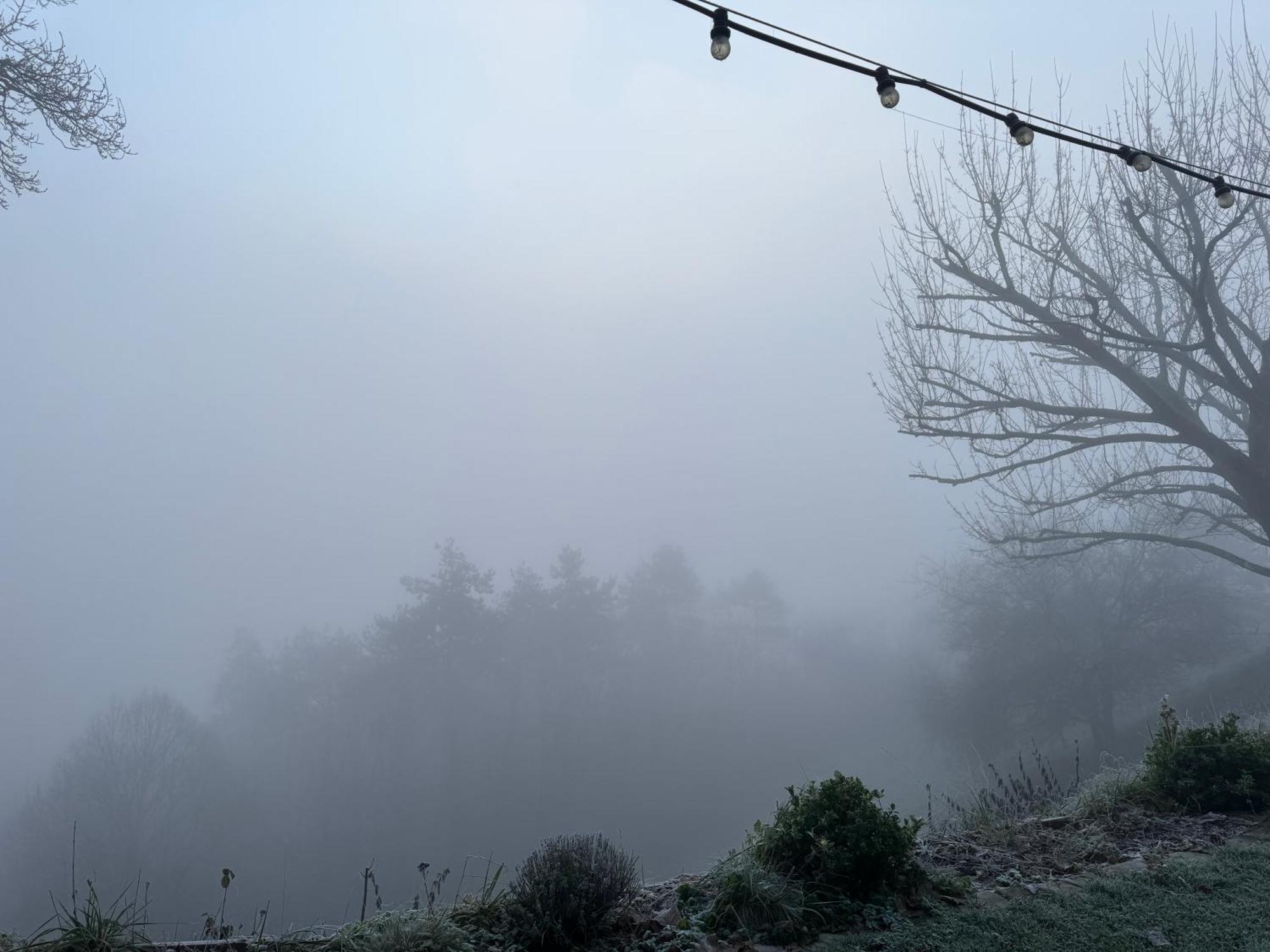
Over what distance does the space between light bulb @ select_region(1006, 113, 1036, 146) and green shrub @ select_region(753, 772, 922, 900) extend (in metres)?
3.92

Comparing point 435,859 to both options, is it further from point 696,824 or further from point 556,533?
point 556,533

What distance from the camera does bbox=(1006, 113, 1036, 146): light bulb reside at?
4.34 m

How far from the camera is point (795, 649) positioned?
148 feet

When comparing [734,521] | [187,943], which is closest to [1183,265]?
[187,943]

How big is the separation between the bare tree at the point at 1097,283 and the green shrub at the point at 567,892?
9.50 metres

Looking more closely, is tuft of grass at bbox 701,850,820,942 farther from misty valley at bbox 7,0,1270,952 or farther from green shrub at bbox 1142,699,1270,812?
green shrub at bbox 1142,699,1270,812

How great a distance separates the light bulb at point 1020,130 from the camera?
434 centimetres

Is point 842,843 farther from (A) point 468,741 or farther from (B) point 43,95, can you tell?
(A) point 468,741

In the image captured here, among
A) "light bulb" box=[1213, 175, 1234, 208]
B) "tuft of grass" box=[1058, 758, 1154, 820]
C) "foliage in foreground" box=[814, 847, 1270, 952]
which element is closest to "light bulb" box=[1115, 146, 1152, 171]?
"light bulb" box=[1213, 175, 1234, 208]

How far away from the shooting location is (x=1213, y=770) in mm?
5957

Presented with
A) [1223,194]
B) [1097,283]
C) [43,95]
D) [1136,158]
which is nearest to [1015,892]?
[1136,158]

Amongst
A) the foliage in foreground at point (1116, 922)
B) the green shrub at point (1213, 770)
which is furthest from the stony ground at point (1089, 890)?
the green shrub at point (1213, 770)

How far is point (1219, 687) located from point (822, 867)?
92.5 feet

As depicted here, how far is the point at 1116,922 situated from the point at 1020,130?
4335mm
